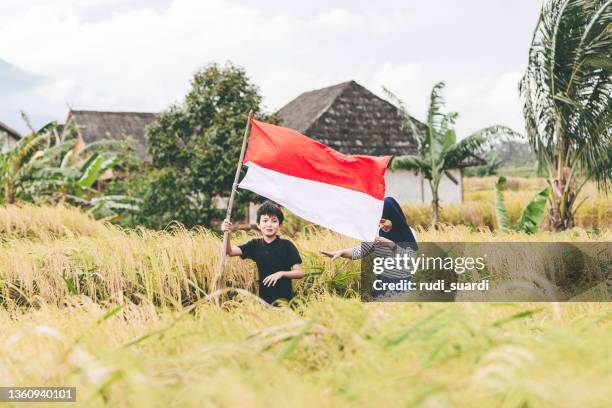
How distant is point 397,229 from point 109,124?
32826 mm

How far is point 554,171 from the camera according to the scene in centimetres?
1460

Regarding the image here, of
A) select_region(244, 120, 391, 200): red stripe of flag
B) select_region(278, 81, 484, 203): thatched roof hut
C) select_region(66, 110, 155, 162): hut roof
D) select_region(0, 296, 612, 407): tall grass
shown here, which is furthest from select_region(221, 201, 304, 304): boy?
select_region(66, 110, 155, 162): hut roof

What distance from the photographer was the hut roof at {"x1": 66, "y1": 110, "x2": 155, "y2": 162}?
35.6m

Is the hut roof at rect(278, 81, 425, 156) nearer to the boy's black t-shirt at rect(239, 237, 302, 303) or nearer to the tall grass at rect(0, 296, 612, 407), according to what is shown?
the boy's black t-shirt at rect(239, 237, 302, 303)

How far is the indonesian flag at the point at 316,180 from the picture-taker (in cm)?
638

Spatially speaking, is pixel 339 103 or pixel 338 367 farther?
pixel 339 103

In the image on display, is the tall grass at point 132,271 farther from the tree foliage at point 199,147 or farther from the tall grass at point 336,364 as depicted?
the tree foliage at point 199,147

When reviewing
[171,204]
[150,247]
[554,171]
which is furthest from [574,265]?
[171,204]

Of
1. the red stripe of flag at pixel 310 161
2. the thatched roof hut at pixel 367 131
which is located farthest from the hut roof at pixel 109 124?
the red stripe of flag at pixel 310 161

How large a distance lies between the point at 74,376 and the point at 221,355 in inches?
22.1

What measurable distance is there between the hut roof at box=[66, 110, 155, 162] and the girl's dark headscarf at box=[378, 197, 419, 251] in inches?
1148

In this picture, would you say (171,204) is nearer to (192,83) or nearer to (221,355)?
(192,83)

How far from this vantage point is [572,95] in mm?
14461

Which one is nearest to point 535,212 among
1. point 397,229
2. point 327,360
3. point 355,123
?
point 397,229
